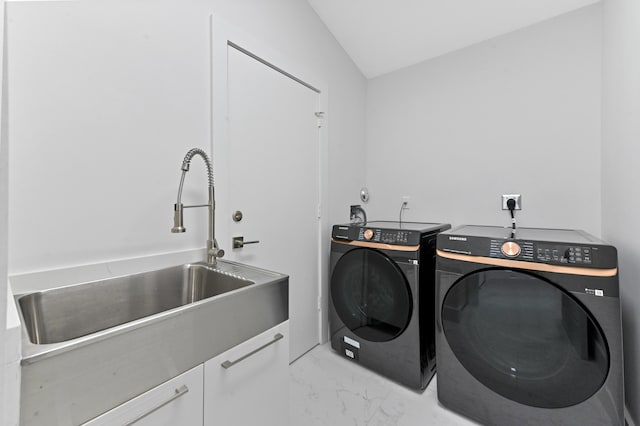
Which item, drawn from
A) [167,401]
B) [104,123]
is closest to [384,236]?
[167,401]

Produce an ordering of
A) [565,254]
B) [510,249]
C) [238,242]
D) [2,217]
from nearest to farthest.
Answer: [2,217]
[565,254]
[510,249]
[238,242]

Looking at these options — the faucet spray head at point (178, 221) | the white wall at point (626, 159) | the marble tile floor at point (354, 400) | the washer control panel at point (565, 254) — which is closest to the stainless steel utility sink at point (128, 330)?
the faucet spray head at point (178, 221)

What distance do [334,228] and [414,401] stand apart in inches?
47.2

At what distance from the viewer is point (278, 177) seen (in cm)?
182

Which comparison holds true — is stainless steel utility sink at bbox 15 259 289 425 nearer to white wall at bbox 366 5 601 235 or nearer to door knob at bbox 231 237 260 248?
door knob at bbox 231 237 260 248

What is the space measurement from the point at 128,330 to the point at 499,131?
2.44m

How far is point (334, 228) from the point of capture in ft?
6.80

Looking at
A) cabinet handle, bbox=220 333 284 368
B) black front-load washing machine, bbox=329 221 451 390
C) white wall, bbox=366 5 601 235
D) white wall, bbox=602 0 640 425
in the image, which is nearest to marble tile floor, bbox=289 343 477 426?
black front-load washing machine, bbox=329 221 451 390

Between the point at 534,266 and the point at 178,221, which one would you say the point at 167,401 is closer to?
the point at 178,221

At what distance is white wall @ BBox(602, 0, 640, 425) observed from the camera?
48.6 inches

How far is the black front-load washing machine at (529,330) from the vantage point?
43.9 inches

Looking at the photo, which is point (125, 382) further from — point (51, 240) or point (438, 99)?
point (438, 99)

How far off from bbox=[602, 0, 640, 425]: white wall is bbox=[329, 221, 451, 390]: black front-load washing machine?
2.98 feet

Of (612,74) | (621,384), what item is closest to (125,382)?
(621,384)
